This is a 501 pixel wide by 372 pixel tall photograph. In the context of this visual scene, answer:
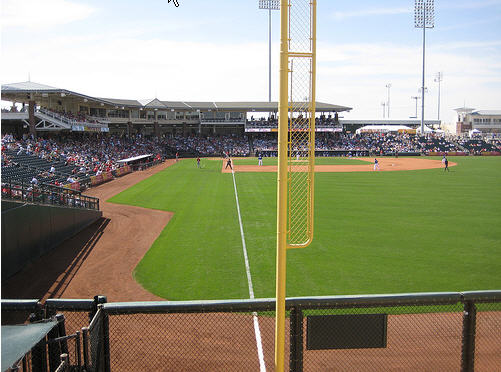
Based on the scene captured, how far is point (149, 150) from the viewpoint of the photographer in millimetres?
67062

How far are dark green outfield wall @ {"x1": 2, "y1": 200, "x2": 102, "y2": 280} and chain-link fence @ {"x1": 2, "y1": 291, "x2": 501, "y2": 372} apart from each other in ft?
14.6

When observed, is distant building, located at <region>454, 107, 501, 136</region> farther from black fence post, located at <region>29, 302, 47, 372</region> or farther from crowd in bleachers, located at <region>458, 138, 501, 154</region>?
black fence post, located at <region>29, 302, 47, 372</region>

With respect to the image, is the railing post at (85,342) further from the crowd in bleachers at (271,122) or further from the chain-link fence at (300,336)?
the crowd in bleachers at (271,122)

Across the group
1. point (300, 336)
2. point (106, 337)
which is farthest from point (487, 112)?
point (106, 337)

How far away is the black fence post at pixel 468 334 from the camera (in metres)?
4.96

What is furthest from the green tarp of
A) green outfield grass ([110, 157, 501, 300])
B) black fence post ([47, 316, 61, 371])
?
green outfield grass ([110, 157, 501, 300])

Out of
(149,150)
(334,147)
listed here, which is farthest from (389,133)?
(149,150)

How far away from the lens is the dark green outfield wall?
1182cm

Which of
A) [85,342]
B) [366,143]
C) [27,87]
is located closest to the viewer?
[85,342]

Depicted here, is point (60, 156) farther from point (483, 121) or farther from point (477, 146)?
point (483, 121)

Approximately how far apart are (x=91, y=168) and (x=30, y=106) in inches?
491

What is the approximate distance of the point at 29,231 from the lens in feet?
43.5

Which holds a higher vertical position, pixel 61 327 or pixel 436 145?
pixel 436 145

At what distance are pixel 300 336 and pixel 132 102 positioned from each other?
76.1 metres
